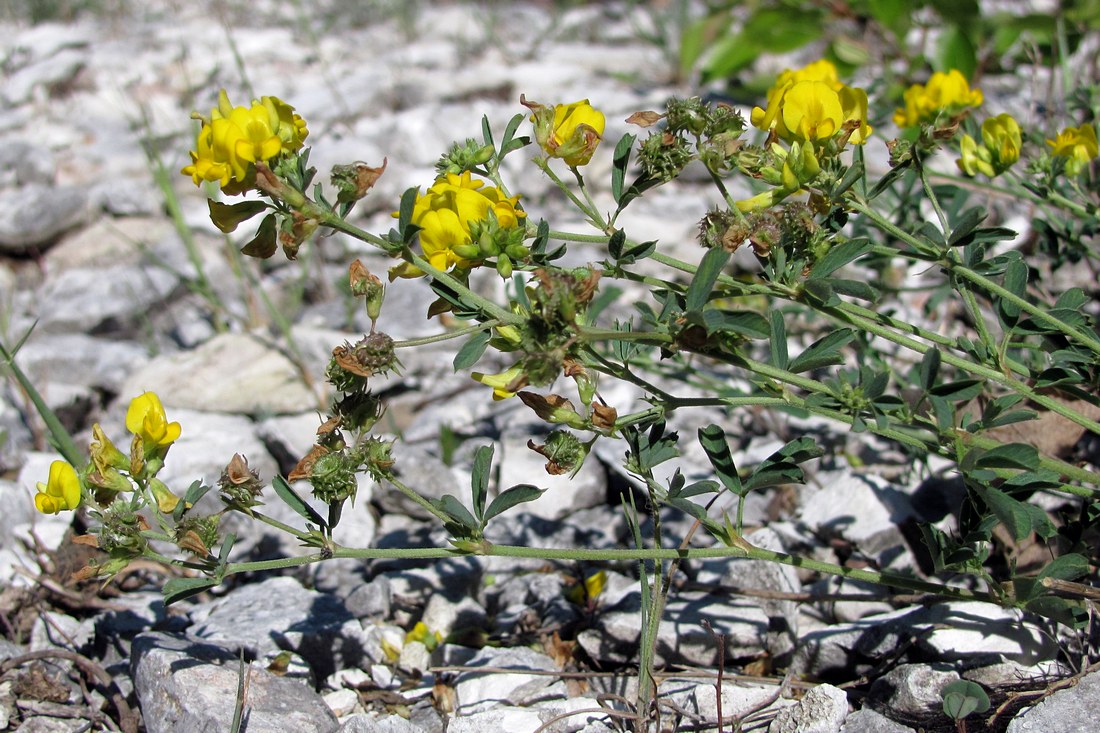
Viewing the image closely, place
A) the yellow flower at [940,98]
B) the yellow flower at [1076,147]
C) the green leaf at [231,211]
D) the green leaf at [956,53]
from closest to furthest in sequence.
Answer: the green leaf at [231,211], the yellow flower at [1076,147], the yellow flower at [940,98], the green leaf at [956,53]

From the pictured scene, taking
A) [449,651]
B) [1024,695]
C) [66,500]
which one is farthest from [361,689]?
[1024,695]

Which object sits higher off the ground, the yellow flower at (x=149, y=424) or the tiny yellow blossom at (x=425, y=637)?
the yellow flower at (x=149, y=424)

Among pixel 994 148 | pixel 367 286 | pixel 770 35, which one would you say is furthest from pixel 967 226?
pixel 770 35

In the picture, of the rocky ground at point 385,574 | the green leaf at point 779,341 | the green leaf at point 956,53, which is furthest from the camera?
the green leaf at point 956,53

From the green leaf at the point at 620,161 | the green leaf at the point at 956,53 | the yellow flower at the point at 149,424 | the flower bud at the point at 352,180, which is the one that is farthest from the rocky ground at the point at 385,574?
the green leaf at the point at 956,53

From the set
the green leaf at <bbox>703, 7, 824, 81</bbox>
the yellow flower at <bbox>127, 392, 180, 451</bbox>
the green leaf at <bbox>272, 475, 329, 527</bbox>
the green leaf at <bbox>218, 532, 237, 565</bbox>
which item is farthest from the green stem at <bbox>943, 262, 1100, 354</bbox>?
the green leaf at <bbox>703, 7, 824, 81</bbox>

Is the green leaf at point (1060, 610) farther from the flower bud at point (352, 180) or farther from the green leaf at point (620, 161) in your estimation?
the flower bud at point (352, 180)

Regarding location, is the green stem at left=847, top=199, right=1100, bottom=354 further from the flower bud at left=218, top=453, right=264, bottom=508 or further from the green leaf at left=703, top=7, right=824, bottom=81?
the green leaf at left=703, top=7, right=824, bottom=81

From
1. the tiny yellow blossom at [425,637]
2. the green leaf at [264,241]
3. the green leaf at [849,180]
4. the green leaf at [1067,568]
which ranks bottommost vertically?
the tiny yellow blossom at [425,637]
